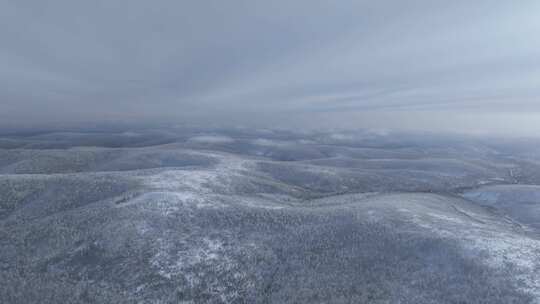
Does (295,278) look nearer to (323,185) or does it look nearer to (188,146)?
(323,185)

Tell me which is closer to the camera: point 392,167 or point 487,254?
point 487,254

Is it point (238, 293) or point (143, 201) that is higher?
point (143, 201)

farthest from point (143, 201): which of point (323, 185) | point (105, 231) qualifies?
point (323, 185)

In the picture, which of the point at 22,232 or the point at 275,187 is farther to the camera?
the point at 275,187

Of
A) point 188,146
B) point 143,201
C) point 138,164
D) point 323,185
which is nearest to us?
point 143,201

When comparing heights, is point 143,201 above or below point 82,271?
above

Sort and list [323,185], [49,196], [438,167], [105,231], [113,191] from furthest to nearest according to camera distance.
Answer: [438,167] < [323,185] < [113,191] < [49,196] < [105,231]

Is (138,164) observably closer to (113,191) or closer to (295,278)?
(113,191)

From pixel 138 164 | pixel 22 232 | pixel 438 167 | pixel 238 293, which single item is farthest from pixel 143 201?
pixel 438 167

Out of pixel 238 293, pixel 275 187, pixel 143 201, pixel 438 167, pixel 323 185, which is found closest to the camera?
pixel 238 293
